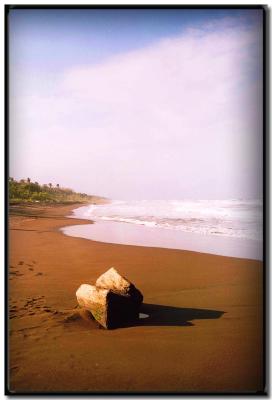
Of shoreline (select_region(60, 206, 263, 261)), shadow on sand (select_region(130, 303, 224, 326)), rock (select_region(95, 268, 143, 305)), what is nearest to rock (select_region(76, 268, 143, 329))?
rock (select_region(95, 268, 143, 305))

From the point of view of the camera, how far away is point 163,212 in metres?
3.78

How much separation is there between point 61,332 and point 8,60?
88.4 inches

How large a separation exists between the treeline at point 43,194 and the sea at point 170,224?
5.0 inches

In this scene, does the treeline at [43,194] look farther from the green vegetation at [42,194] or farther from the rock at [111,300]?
the rock at [111,300]

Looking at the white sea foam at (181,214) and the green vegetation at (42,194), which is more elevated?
the green vegetation at (42,194)

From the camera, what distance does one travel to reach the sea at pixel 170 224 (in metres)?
3.46

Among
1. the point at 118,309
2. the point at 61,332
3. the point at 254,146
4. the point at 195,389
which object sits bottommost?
the point at 195,389

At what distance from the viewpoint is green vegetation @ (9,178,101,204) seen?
3.34 meters

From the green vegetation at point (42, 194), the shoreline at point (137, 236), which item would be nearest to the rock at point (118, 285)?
the shoreline at point (137, 236)

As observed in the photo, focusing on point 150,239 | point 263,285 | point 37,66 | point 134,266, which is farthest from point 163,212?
point 37,66

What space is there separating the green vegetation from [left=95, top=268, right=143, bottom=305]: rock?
79 centimetres

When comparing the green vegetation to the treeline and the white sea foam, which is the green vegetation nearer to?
the treeline

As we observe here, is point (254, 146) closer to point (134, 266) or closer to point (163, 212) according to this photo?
point (163, 212)

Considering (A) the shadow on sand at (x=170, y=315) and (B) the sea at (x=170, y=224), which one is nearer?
(A) the shadow on sand at (x=170, y=315)
